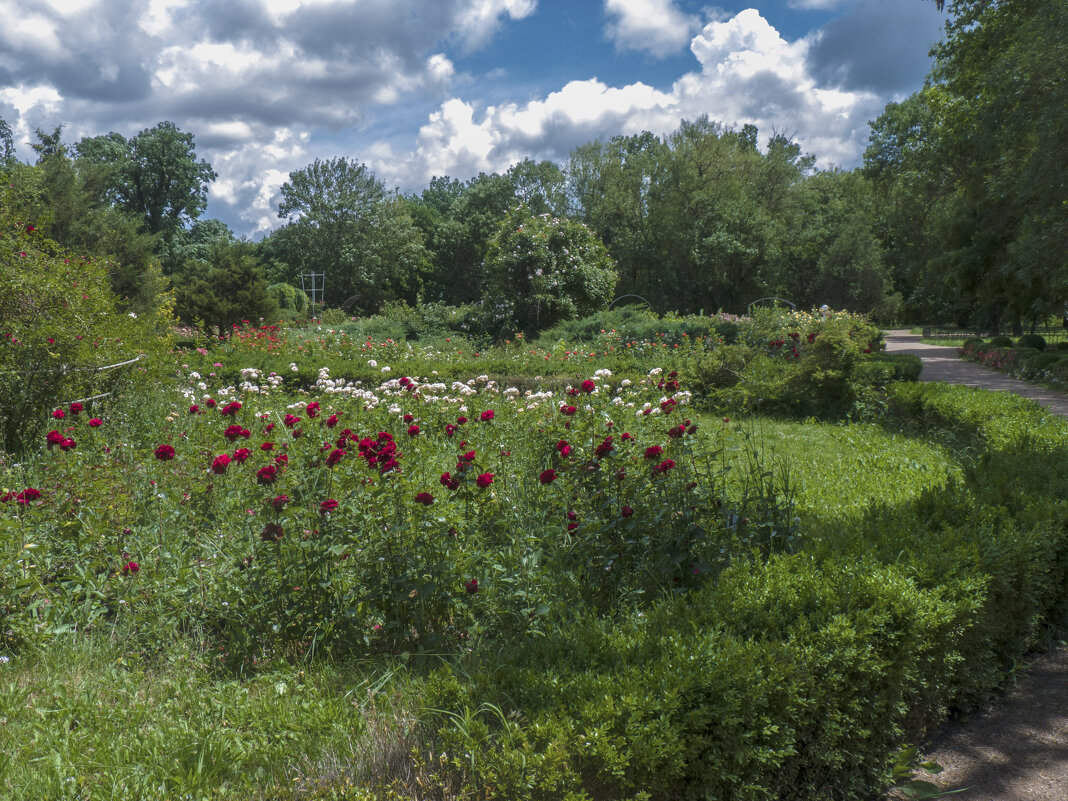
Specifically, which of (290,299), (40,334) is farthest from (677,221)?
(40,334)

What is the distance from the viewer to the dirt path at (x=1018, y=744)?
8.21ft

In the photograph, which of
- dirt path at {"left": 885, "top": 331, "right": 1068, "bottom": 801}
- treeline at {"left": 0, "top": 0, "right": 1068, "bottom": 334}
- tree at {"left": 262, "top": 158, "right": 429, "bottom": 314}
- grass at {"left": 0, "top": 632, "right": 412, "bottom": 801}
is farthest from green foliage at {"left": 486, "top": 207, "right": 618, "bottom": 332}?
tree at {"left": 262, "top": 158, "right": 429, "bottom": 314}

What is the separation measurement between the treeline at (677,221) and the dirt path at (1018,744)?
8.29 metres

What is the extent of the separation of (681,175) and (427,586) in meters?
30.7

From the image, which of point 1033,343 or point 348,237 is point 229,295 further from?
point 1033,343

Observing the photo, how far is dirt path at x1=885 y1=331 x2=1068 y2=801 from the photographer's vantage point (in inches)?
98.5

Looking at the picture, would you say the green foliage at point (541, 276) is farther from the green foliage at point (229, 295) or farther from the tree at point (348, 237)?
the tree at point (348, 237)

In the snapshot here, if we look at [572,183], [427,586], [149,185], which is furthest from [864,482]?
[149,185]

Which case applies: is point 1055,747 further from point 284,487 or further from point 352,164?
point 352,164

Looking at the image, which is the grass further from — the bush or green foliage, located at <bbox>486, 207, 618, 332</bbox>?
the bush

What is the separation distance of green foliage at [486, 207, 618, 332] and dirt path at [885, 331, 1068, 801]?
15.1 meters

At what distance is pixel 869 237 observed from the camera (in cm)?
3097

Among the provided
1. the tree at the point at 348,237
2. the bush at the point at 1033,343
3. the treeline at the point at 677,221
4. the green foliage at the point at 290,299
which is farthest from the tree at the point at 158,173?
the bush at the point at 1033,343

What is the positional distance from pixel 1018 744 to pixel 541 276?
1567 centimetres
